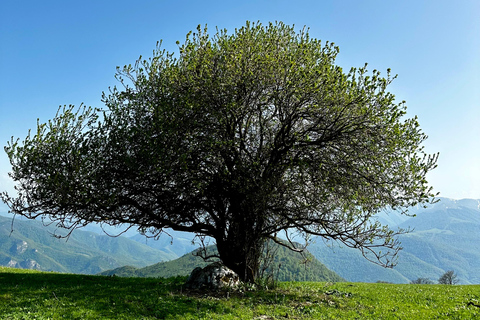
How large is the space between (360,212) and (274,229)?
19.2 feet

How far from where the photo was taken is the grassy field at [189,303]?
1434 cm

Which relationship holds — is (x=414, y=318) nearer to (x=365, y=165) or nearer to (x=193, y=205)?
(x=365, y=165)

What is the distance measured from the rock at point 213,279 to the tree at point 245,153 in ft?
7.38

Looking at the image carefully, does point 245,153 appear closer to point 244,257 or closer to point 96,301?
point 244,257

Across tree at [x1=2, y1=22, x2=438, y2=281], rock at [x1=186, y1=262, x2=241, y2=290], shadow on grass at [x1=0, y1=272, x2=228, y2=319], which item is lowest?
shadow on grass at [x1=0, y1=272, x2=228, y2=319]

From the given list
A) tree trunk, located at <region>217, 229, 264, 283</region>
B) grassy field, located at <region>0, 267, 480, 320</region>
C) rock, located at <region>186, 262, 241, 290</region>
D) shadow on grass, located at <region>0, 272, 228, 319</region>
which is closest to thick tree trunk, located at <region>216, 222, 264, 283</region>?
tree trunk, located at <region>217, 229, 264, 283</region>

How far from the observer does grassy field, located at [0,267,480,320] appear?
14344 millimetres

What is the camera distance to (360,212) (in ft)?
69.3

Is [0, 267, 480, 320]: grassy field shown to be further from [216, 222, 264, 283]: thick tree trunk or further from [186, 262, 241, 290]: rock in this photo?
[216, 222, 264, 283]: thick tree trunk

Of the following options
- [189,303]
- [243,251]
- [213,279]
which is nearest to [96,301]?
[189,303]

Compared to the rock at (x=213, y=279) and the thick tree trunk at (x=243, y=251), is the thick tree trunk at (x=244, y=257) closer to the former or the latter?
the thick tree trunk at (x=243, y=251)

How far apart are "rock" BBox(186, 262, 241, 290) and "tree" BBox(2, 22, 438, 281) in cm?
225

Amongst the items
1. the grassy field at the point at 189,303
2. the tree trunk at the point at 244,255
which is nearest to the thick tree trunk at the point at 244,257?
the tree trunk at the point at 244,255

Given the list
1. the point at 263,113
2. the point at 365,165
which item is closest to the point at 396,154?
the point at 365,165
